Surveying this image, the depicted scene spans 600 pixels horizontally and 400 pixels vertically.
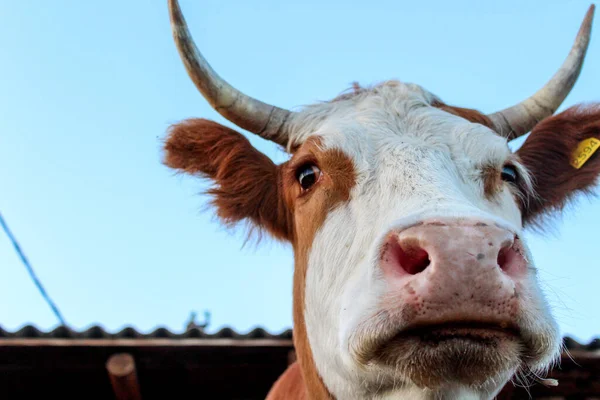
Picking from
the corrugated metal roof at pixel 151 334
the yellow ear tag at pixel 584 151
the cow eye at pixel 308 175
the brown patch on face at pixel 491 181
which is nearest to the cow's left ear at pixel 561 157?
the yellow ear tag at pixel 584 151

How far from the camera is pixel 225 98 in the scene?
3.62 metres

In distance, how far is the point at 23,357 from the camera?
17.5 ft

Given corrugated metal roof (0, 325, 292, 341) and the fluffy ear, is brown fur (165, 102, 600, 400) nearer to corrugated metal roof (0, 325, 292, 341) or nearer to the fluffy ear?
the fluffy ear

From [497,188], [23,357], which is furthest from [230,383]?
[497,188]

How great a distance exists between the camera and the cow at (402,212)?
1880 mm

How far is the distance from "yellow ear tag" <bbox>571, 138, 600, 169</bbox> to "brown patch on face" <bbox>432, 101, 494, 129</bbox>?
1.98ft

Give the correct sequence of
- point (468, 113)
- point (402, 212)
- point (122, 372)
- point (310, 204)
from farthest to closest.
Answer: point (122, 372)
point (468, 113)
point (310, 204)
point (402, 212)

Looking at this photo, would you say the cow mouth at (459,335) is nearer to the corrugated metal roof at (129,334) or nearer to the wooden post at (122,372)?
the corrugated metal roof at (129,334)

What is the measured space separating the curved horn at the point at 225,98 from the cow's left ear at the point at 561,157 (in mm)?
1680

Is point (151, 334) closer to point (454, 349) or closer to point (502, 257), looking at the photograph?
point (454, 349)

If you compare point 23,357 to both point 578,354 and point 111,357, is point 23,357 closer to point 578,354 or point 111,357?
point 111,357

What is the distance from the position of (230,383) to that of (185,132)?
126 inches

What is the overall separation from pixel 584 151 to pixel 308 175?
79.3 inches

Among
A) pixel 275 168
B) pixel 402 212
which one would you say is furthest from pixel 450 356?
pixel 275 168
